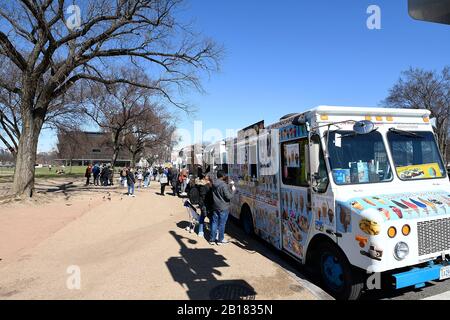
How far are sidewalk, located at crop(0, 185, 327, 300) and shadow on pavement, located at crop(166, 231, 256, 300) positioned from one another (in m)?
0.01

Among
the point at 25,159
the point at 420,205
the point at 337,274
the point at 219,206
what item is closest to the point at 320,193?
the point at 337,274

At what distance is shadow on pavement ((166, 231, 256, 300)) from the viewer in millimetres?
4671

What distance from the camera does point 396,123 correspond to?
5180 mm

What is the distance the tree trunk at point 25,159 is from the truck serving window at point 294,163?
488 inches

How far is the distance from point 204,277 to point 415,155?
155 inches

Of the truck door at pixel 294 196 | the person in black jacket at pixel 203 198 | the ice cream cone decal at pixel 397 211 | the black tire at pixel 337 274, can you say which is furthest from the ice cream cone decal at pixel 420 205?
the person in black jacket at pixel 203 198

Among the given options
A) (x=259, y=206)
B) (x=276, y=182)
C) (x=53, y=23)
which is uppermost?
(x=53, y=23)

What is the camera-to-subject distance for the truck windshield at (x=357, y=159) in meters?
4.71

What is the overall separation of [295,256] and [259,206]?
1.96 metres

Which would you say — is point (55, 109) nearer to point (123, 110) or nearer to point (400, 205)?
point (123, 110)

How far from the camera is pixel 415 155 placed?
512cm

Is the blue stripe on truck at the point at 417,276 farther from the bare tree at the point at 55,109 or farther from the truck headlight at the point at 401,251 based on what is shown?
the bare tree at the point at 55,109
